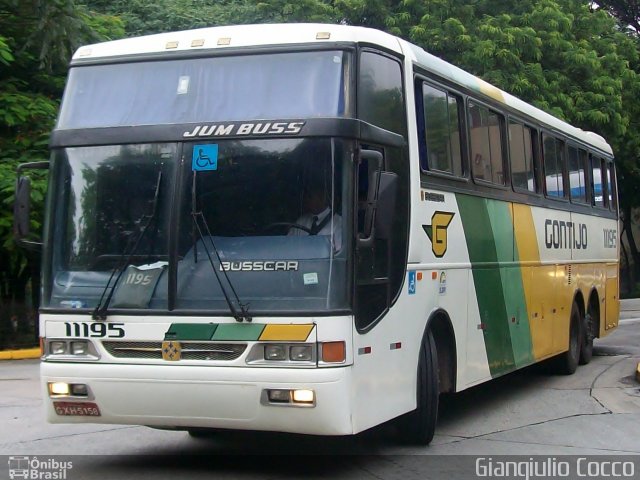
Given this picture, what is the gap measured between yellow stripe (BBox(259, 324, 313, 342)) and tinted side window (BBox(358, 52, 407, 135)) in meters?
1.70

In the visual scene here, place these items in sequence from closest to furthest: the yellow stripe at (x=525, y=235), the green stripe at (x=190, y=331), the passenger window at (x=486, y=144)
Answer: the green stripe at (x=190, y=331), the passenger window at (x=486, y=144), the yellow stripe at (x=525, y=235)

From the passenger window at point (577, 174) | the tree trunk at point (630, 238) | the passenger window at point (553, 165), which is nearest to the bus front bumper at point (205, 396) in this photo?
the passenger window at point (553, 165)

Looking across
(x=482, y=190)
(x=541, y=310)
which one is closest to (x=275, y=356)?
(x=482, y=190)

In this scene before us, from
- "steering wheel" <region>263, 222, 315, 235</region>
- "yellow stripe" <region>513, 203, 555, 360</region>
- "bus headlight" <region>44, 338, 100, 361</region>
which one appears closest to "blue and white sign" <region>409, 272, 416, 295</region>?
"steering wheel" <region>263, 222, 315, 235</region>

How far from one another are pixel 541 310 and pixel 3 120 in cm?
975

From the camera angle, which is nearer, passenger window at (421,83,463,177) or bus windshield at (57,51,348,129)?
bus windshield at (57,51,348,129)

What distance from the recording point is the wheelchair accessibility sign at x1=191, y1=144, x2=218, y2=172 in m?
7.16

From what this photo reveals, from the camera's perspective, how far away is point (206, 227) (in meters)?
7.09

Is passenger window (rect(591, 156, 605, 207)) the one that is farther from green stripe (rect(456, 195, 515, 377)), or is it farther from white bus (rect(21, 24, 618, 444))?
white bus (rect(21, 24, 618, 444))

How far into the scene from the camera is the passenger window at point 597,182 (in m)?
15.6

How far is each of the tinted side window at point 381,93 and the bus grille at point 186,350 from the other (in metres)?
2.01

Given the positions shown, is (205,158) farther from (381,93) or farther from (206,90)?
(381,93)
